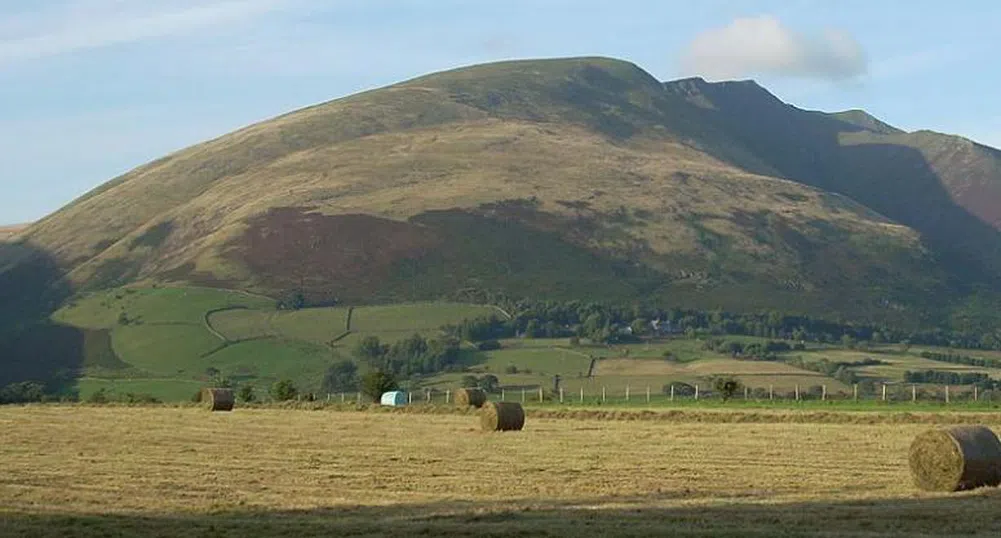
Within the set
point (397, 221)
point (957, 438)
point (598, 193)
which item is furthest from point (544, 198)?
point (957, 438)

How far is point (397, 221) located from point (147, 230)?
120 ft

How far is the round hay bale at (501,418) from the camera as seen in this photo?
136 feet

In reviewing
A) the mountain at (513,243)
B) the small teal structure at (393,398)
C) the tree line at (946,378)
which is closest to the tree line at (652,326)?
the mountain at (513,243)

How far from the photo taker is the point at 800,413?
4759cm

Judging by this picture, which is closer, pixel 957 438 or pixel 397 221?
pixel 957 438

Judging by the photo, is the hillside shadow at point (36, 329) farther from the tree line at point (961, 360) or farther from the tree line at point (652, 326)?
the tree line at point (961, 360)

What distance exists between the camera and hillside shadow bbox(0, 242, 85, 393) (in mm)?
121938

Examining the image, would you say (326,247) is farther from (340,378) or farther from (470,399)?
(470,399)

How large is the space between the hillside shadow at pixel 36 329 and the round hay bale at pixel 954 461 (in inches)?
3402

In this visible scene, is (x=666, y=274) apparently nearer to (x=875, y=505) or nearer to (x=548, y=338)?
(x=548, y=338)

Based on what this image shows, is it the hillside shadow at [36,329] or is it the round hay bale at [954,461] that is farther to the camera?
the hillside shadow at [36,329]

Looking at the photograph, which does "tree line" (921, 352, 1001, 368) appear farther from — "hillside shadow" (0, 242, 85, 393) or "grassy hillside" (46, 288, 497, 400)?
"hillside shadow" (0, 242, 85, 393)

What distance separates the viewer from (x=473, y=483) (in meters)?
24.9

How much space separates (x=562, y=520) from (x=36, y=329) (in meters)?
127
